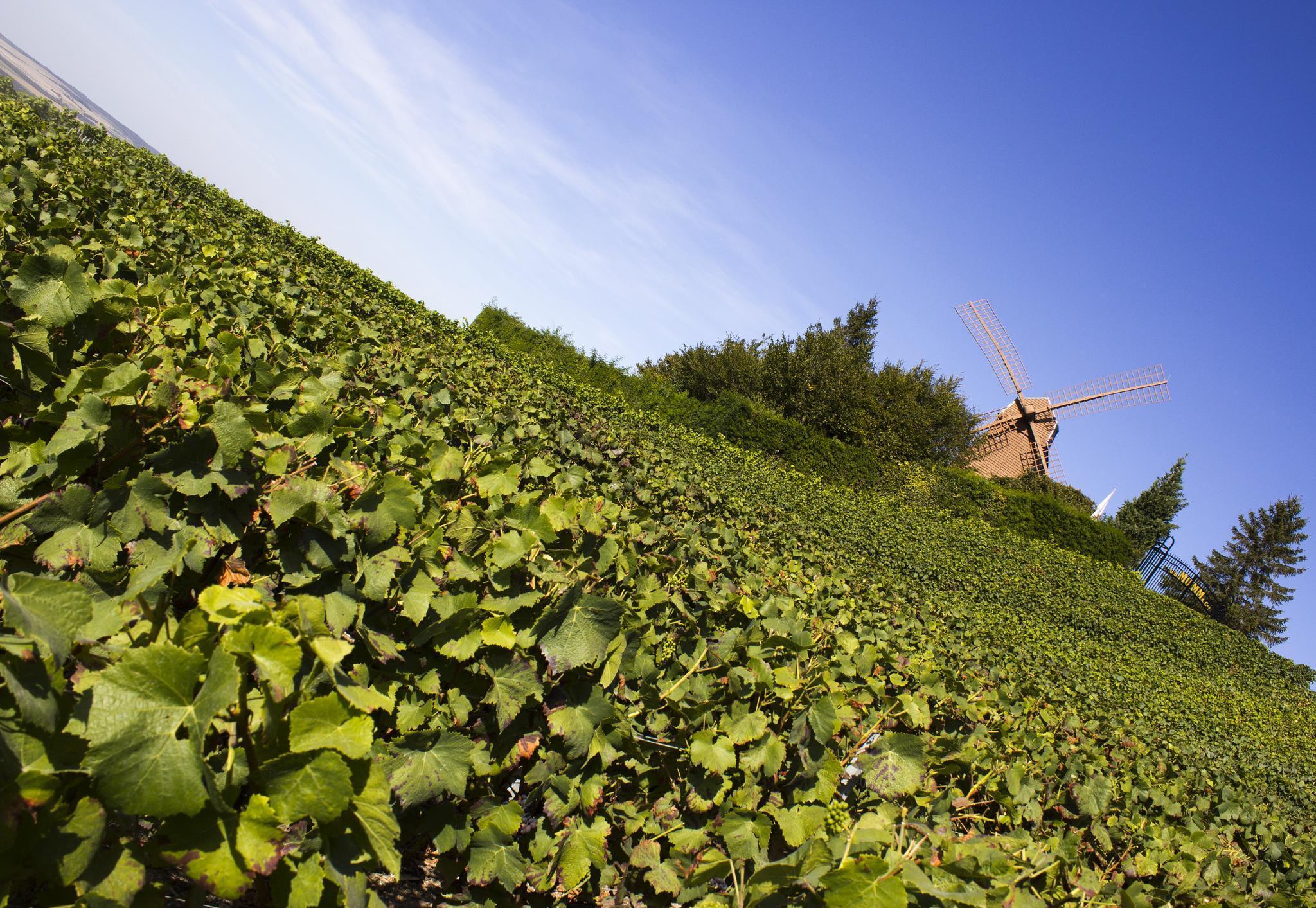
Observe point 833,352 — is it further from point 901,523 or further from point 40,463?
point 40,463

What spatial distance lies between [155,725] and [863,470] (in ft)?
75.6

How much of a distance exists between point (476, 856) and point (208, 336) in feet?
7.03

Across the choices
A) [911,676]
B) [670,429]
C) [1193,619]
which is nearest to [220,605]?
[911,676]

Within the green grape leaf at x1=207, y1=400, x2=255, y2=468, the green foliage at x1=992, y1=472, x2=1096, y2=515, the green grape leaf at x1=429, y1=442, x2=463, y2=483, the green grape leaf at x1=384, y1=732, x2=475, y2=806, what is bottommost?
the green grape leaf at x1=384, y1=732, x2=475, y2=806

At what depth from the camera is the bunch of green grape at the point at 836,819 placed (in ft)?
5.50

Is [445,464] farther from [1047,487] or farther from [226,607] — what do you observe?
[1047,487]

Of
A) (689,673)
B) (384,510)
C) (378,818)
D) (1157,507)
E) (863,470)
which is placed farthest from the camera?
(1157,507)

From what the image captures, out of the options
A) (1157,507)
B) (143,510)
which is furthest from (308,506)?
(1157,507)

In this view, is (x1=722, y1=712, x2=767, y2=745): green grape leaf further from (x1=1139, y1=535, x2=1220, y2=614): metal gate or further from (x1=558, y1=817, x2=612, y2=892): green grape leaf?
(x1=1139, y1=535, x2=1220, y2=614): metal gate

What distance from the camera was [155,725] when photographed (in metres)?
0.81

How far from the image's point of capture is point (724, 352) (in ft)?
109

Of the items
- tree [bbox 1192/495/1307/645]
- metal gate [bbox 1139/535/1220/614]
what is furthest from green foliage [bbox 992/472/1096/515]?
tree [bbox 1192/495/1307/645]

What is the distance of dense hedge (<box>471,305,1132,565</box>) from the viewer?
21734mm

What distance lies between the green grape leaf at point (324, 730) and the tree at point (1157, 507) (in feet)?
161
